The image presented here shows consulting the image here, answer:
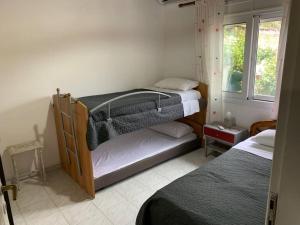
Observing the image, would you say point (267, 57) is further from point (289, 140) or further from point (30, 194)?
point (30, 194)

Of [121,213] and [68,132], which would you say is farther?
[68,132]

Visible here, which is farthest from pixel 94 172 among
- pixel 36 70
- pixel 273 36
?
pixel 273 36

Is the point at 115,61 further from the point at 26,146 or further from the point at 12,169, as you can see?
the point at 12,169

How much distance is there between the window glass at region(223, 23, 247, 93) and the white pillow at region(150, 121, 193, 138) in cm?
89

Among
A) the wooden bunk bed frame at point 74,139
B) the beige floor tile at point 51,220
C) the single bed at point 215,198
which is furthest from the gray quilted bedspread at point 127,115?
the single bed at point 215,198

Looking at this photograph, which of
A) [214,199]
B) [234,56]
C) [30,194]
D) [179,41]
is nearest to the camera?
[214,199]

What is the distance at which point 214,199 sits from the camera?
150 centimetres

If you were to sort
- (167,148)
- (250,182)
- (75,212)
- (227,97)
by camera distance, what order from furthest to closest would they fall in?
(227,97), (167,148), (75,212), (250,182)

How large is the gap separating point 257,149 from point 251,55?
1.44 meters

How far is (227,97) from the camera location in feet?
11.3

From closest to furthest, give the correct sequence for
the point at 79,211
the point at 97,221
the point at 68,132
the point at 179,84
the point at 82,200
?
the point at 97,221
the point at 79,211
the point at 82,200
the point at 68,132
the point at 179,84

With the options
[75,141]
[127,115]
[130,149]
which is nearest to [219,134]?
[130,149]

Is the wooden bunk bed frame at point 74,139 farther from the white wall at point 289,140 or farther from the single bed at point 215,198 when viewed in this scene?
the white wall at point 289,140

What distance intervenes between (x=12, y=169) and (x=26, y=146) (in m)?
0.38
